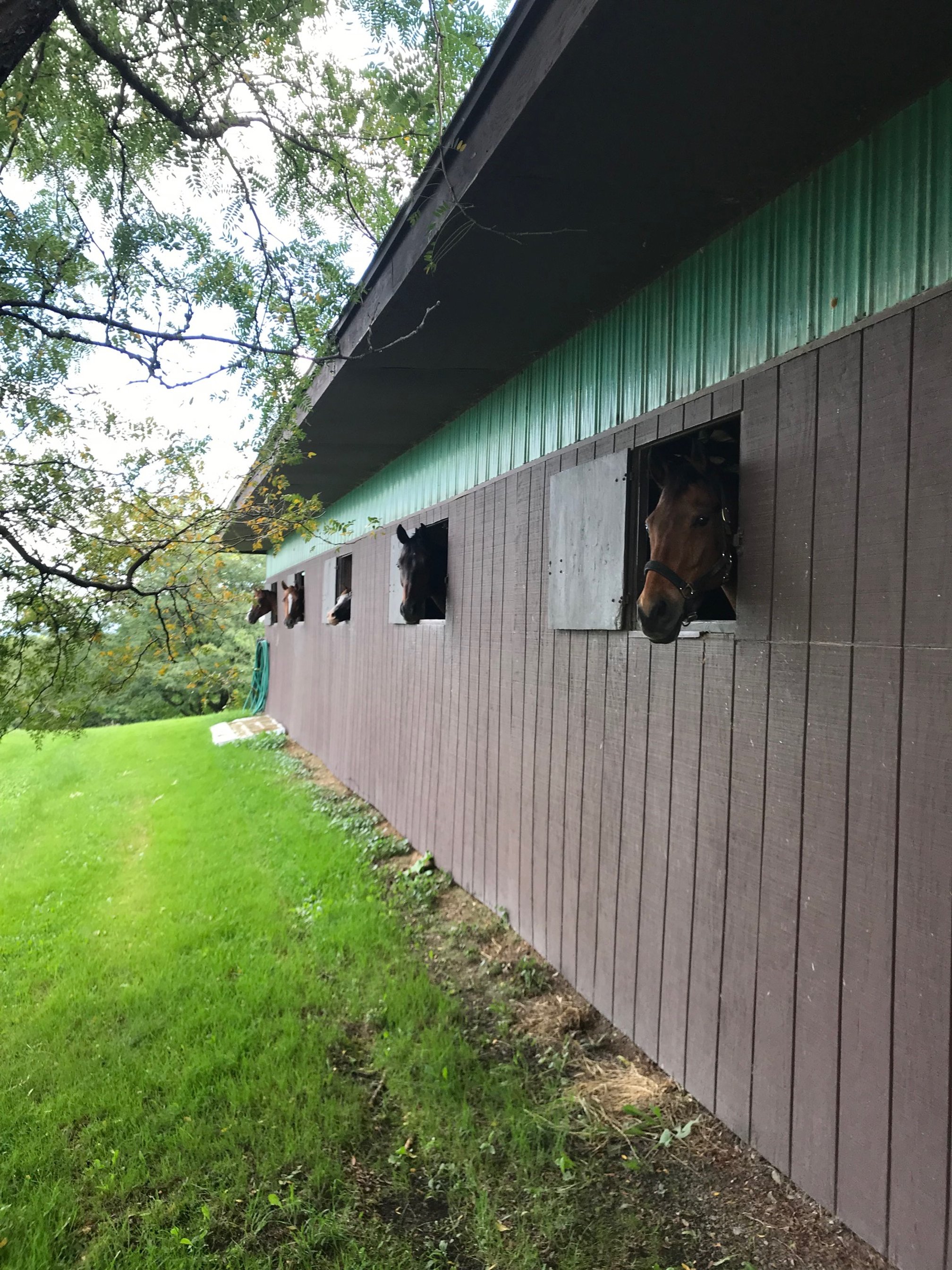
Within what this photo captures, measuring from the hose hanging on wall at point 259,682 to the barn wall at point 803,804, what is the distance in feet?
44.5

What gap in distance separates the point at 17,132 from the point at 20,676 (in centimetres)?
255

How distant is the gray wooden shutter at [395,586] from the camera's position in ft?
20.7

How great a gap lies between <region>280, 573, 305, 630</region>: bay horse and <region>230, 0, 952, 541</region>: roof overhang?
27.7ft

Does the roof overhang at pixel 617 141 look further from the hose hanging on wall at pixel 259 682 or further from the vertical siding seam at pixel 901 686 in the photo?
the hose hanging on wall at pixel 259 682

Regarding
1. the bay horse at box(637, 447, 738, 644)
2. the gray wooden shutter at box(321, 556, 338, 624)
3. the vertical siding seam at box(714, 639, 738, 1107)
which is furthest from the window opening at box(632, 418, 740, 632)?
the gray wooden shutter at box(321, 556, 338, 624)

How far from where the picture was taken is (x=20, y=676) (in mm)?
3480

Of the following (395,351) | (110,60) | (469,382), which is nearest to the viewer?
(110,60)

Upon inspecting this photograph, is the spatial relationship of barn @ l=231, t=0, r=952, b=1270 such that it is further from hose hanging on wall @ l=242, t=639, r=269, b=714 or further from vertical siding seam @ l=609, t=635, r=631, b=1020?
hose hanging on wall @ l=242, t=639, r=269, b=714

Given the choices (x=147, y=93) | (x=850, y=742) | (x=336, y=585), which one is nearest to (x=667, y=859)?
(x=850, y=742)

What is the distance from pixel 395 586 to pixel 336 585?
11.0ft

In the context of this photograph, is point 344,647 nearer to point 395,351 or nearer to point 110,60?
point 395,351

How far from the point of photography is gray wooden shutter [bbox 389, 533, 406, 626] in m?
6.31

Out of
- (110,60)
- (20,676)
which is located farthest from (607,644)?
(110,60)

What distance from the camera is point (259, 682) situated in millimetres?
17188
